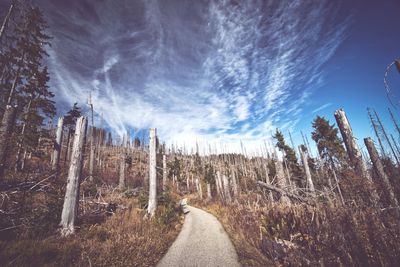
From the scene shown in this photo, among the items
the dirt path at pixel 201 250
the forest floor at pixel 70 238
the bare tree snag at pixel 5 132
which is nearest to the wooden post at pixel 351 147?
the dirt path at pixel 201 250

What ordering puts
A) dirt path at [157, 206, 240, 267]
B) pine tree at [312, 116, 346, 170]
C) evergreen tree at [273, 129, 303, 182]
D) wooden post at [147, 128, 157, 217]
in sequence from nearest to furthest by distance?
1. dirt path at [157, 206, 240, 267]
2. wooden post at [147, 128, 157, 217]
3. pine tree at [312, 116, 346, 170]
4. evergreen tree at [273, 129, 303, 182]

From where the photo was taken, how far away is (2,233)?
17.2 ft

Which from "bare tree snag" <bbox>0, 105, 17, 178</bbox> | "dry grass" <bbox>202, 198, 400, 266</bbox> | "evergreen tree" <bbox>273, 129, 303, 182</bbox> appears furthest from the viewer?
"evergreen tree" <bbox>273, 129, 303, 182</bbox>

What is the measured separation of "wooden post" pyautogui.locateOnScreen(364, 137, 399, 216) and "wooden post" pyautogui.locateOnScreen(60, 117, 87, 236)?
10233 millimetres

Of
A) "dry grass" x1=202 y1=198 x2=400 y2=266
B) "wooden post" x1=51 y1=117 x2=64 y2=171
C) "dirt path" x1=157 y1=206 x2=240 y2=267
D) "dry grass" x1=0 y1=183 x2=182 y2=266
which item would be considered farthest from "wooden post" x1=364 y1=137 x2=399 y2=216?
"wooden post" x1=51 y1=117 x2=64 y2=171

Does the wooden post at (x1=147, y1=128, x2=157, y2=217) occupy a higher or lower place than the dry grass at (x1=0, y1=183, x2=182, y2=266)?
higher

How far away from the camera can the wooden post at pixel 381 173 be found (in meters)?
5.77

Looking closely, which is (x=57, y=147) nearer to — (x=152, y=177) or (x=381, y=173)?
(x=152, y=177)

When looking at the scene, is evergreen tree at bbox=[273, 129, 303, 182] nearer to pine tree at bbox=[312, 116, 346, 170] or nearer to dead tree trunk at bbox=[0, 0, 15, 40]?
pine tree at bbox=[312, 116, 346, 170]

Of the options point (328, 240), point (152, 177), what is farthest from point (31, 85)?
point (328, 240)

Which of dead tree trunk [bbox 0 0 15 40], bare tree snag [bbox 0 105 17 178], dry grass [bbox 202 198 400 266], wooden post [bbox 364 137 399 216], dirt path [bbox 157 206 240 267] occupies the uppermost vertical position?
dead tree trunk [bbox 0 0 15 40]

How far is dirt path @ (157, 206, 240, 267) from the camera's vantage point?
4.78m

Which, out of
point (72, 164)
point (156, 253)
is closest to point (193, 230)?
point (156, 253)

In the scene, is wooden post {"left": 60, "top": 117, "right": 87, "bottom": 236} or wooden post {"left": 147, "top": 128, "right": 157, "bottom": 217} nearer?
wooden post {"left": 60, "top": 117, "right": 87, "bottom": 236}
